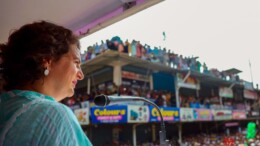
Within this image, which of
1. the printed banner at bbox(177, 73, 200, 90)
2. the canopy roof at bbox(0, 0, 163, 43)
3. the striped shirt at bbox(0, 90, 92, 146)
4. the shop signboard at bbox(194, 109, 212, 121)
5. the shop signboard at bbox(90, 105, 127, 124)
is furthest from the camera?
the printed banner at bbox(177, 73, 200, 90)

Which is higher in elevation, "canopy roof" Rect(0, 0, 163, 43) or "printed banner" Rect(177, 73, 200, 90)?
"printed banner" Rect(177, 73, 200, 90)

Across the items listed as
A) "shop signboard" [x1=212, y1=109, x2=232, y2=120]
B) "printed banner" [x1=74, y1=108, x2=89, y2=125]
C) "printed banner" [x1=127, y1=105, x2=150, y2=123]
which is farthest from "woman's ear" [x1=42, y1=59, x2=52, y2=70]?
"shop signboard" [x1=212, y1=109, x2=232, y2=120]

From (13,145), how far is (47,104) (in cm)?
6

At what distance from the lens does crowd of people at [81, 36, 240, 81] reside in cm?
455

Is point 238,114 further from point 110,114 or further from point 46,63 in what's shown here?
point 46,63

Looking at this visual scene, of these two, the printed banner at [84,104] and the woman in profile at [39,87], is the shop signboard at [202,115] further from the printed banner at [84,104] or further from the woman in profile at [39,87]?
the woman in profile at [39,87]

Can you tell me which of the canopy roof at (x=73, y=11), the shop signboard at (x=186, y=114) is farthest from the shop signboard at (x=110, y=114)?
the canopy roof at (x=73, y=11)

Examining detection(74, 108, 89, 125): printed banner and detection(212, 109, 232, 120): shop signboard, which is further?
detection(212, 109, 232, 120): shop signboard

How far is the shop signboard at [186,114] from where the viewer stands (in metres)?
5.27

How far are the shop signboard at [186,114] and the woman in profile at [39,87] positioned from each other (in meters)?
5.08

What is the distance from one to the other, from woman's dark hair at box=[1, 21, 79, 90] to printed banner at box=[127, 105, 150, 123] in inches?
151

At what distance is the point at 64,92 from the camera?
0.40 meters

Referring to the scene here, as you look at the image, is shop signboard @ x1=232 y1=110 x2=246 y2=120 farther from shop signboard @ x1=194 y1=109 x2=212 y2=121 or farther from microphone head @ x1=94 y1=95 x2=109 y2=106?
microphone head @ x1=94 y1=95 x2=109 y2=106

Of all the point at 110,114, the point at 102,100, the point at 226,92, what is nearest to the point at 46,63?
the point at 102,100
